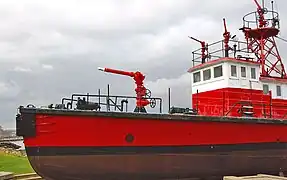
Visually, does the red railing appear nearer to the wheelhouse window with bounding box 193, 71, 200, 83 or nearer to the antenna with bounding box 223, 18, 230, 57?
the wheelhouse window with bounding box 193, 71, 200, 83

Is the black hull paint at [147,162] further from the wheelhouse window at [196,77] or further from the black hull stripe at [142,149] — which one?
the wheelhouse window at [196,77]

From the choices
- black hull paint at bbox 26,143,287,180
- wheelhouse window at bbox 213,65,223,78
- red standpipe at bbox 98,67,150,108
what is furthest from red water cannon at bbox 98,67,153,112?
wheelhouse window at bbox 213,65,223,78

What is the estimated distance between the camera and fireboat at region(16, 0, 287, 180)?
10141mm

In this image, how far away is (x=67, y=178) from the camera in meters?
10.2

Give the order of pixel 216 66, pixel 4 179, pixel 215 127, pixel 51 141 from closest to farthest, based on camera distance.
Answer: pixel 51 141, pixel 4 179, pixel 215 127, pixel 216 66

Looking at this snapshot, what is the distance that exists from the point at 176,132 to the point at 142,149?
113 centimetres

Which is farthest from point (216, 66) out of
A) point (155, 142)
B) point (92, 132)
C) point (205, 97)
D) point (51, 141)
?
point (51, 141)

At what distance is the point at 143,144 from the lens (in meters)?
10.8

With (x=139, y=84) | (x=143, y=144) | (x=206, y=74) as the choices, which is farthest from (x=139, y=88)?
(x=206, y=74)

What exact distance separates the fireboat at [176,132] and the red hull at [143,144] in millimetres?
26

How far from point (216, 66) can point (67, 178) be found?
6734 millimetres

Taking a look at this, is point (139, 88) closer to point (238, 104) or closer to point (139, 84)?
point (139, 84)

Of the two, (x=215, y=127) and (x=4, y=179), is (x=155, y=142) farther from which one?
(x=4, y=179)

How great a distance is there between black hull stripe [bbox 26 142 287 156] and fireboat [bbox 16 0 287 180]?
0.03m
